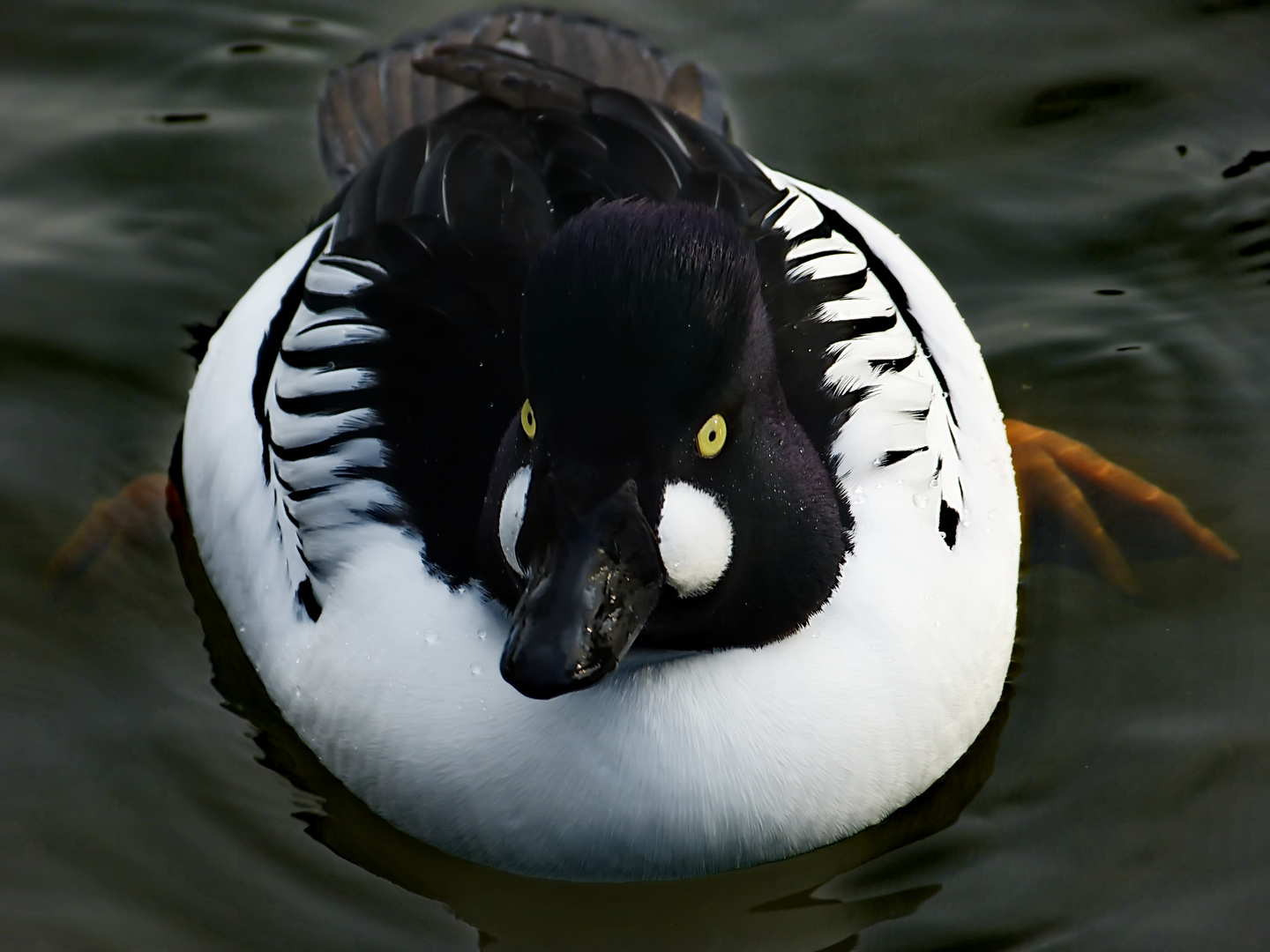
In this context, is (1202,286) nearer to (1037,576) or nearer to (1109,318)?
(1109,318)

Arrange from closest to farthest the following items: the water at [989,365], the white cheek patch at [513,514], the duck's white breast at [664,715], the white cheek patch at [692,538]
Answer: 1. the white cheek patch at [692,538]
2. the white cheek patch at [513,514]
3. the duck's white breast at [664,715]
4. the water at [989,365]

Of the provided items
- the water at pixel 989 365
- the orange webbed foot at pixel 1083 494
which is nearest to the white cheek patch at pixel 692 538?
the water at pixel 989 365

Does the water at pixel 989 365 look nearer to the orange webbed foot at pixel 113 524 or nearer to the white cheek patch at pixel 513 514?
the orange webbed foot at pixel 113 524

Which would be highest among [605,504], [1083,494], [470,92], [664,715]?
[605,504]

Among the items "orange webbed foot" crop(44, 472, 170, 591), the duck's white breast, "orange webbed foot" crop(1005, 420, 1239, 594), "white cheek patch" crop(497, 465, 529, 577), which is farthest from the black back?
"orange webbed foot" crop(1005, 420, 1239, 594)

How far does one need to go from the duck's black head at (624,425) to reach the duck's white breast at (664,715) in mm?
538

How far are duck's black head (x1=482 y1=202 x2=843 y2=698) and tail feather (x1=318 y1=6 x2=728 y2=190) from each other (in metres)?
2.50

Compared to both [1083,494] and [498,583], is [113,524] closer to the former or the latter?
[498,583]

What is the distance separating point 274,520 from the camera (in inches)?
176

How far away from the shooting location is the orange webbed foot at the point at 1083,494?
16.3 ft

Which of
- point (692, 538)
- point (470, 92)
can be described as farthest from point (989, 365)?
point (692, 538)

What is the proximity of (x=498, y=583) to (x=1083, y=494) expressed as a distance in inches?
91.7

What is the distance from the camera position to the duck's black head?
3023 millimetres

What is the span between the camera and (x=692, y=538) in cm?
319
